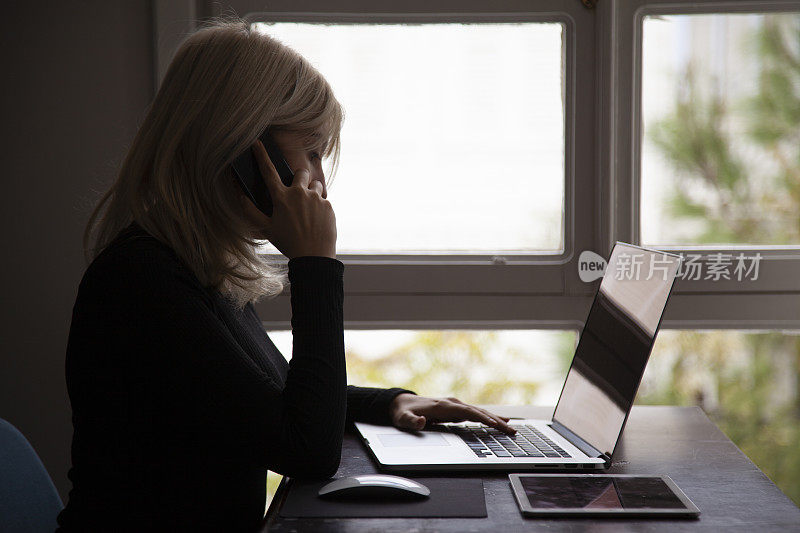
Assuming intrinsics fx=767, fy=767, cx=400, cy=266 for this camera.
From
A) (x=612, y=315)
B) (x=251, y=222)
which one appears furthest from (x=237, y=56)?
(x=612, y=315)

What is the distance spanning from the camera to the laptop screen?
45.7 inches

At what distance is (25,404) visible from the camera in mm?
2076

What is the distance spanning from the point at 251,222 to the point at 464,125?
1056mm

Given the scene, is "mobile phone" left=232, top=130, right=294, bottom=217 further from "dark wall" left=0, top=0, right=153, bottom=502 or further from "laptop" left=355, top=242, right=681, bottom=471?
"dark wall" left=0, top=0, right=153, bottom=502

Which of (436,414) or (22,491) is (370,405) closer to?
(436,414)

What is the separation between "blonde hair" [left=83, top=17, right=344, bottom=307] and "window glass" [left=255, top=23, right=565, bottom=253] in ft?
3.11

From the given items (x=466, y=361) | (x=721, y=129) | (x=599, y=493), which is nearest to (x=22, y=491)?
(x=599, y=493)

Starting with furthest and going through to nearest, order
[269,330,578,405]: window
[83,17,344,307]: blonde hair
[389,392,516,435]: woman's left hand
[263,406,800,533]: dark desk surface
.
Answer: [269,330,578,405]: window → [389,392,516,435]: woman's left hand → [83,17,344,307]: blonde hair → [263,406,800,533]: dark desk surface

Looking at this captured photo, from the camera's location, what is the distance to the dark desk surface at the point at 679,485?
915 millimetres

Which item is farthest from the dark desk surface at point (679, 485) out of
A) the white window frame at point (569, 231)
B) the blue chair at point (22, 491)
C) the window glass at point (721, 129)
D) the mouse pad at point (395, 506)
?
the window glass at point (721, 129)

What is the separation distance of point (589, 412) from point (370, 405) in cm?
38

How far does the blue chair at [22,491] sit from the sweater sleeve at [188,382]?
13.2 inches

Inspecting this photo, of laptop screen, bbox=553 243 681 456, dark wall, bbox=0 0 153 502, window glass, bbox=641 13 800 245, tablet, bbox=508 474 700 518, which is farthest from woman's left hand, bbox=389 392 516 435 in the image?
dark wall, bbox=0 0 153 502

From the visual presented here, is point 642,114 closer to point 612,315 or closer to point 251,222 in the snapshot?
point 612,315
